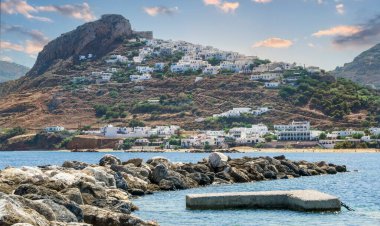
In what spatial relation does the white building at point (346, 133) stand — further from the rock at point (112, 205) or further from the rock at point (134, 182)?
the rock at point (112, 205)

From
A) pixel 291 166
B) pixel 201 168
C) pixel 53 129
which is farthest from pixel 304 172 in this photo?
pixel 53 129

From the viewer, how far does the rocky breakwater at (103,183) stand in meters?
16.6

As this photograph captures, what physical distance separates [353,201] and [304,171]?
2331 cm

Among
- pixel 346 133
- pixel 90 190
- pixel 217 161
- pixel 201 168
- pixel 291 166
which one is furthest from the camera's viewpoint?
pixel 346 133

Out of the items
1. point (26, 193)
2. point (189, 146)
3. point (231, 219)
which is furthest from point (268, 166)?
point (189, 146)

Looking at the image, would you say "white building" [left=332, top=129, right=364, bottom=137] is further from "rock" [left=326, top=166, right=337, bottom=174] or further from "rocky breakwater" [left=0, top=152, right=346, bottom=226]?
"rock" [left=326, top=166, right=337, bottom=174]

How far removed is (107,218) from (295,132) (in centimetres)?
14331

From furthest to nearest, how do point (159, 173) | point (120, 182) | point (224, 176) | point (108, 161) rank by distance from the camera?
point (224, 176), point (108, 161), point (159, 173), point (120, 182)

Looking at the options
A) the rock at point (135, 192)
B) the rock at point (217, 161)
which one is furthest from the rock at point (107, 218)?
the rock at point (217, 161)

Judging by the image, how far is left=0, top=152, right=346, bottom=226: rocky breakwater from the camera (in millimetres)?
16578

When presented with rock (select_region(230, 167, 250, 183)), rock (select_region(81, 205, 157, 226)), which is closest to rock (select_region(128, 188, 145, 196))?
rock (select_region(230, 167, 250, 183))

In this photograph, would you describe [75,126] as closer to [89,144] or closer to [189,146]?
[89,144]

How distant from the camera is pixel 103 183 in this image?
1286 inches

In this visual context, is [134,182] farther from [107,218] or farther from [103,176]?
[107,218]
